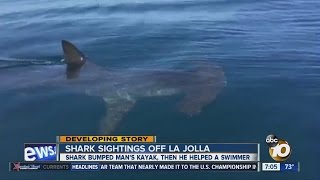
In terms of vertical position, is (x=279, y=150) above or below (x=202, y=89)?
below

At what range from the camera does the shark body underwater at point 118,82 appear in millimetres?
13867

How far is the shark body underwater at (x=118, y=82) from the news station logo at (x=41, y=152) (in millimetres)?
1946

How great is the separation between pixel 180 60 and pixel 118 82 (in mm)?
3757

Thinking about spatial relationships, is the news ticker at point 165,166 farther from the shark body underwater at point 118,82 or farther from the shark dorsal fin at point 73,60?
the shark dorsal fin at point 73,60

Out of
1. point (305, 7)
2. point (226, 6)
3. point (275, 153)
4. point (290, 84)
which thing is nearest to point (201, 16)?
point (226, 6)

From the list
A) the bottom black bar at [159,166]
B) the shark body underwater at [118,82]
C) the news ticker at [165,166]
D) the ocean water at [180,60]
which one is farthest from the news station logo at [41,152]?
the shark body underwater at [118,82]

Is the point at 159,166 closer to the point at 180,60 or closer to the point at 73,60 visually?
the point at 73,60

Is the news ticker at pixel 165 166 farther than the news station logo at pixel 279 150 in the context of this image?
No

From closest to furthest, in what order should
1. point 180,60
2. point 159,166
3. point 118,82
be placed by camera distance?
point 159,166 → point 118,82 → point 180,60

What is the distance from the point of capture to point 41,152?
11.0m

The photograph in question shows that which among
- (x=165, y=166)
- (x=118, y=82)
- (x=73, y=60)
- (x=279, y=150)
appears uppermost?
(x=73, y=60)

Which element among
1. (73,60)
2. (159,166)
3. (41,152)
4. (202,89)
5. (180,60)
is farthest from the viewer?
(180,60)

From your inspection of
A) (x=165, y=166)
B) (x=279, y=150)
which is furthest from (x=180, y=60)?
(x=165, y=166)

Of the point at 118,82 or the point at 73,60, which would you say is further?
the point at 73,60
